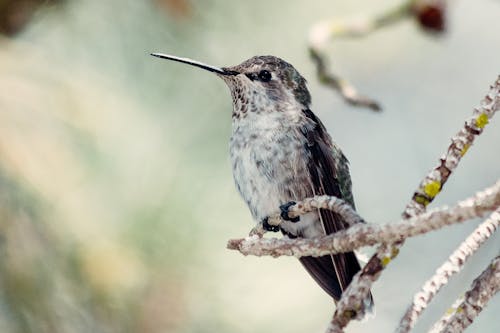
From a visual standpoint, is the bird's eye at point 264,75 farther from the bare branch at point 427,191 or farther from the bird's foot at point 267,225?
the bare branch at point 427,191

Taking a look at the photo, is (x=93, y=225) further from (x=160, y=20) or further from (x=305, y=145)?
(x=160, y=20)

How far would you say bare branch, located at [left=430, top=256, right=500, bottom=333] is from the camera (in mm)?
1772

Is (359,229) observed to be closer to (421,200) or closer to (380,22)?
(421,200)

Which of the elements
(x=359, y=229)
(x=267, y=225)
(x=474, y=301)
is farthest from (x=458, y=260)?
(x=267, y=225)

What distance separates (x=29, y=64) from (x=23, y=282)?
743mm

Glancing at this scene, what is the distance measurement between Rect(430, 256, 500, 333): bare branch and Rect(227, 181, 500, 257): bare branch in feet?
0.86

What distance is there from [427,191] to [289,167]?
134cm

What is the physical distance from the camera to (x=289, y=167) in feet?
10.2

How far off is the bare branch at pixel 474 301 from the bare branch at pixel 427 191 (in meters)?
0.19

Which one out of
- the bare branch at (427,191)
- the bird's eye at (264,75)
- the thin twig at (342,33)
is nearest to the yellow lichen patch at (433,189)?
the bare branch at (427,191)

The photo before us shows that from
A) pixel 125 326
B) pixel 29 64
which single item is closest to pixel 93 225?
pixel 125 326

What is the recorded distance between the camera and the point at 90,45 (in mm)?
3229

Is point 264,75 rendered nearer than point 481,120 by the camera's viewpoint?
No

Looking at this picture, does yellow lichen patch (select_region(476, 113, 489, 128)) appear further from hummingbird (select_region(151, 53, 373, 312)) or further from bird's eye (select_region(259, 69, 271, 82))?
bird's eye (select_region(259, 69, 271, 82))
